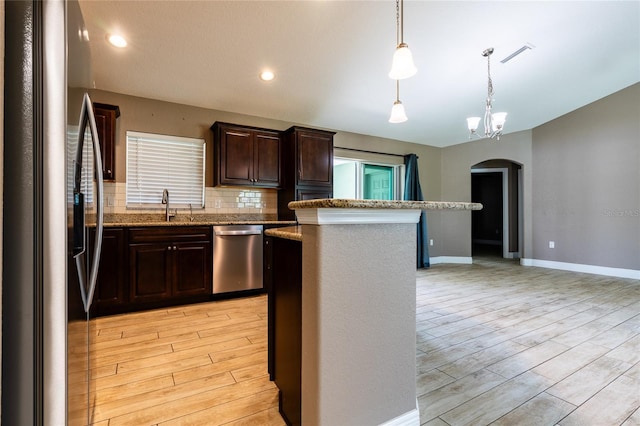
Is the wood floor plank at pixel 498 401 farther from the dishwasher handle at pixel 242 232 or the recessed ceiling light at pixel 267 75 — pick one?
the recessed ceiling light at pixel 267 75

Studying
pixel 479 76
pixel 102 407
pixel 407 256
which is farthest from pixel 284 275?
pixel 479 76

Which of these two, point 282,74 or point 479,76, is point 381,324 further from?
point 479,76

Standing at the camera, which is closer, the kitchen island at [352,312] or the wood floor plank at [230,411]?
the kitchen island at [352,312]

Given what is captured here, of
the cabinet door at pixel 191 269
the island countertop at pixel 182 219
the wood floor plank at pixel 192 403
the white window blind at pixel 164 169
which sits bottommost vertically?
the wood floor plank at pixel 192 403

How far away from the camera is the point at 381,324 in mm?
1234

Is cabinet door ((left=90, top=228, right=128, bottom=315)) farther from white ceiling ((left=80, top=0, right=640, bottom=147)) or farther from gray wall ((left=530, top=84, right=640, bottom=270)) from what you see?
gray wall ((left=530, top=84, right=640, bottom=270))

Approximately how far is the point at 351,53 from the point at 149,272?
3.17 metres

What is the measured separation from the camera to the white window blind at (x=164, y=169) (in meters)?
3.56

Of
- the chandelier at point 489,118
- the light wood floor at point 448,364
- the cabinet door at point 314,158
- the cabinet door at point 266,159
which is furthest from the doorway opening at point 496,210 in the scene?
the cabinet door at point 266,159

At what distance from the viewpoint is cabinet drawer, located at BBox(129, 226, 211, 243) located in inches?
119

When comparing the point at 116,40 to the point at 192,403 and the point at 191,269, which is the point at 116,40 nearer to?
the point at 191,269

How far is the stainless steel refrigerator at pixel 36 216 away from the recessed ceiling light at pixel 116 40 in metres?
2.43

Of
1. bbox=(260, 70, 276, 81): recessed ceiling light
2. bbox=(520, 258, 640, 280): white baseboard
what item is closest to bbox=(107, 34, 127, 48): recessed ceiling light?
bbox=(260, 70, 276, 81): recessed ceiling light

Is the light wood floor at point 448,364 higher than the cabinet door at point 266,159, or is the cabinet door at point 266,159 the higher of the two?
the cabinet door at point 266,159
